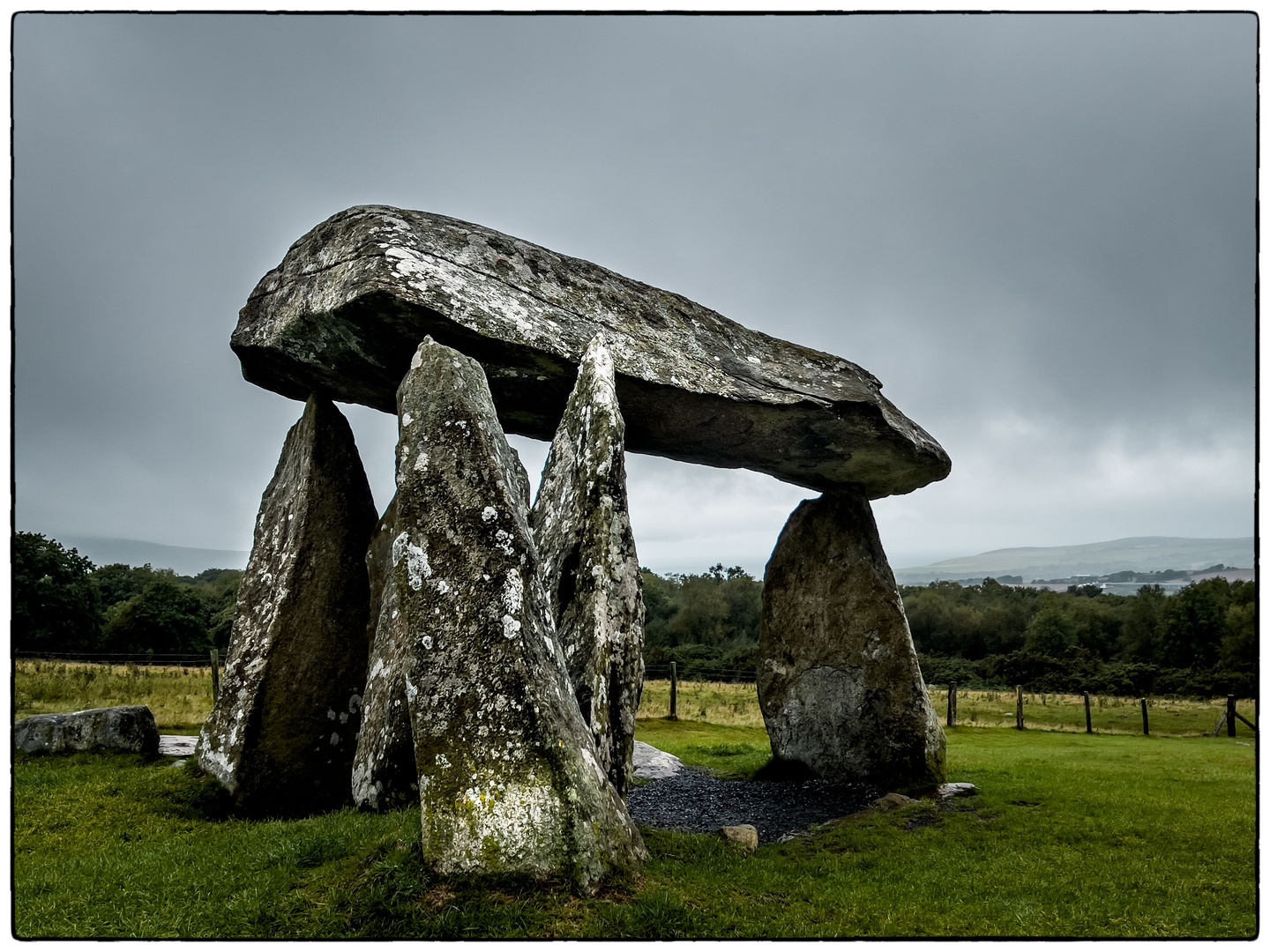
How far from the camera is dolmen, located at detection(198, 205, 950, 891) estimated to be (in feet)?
18.6

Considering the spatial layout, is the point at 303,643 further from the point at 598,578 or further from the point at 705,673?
the point at 705,673

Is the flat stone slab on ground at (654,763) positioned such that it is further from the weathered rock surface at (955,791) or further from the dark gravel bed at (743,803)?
the weathered rock surface at (955,791)

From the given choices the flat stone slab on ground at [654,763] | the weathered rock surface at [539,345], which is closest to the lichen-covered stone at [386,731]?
the weathered rock surface at [539,345]

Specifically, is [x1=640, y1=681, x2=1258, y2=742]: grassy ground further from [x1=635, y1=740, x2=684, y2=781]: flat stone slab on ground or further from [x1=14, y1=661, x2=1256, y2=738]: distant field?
[x1=635, y1=740, x2=684, y2=781]: flat stone slab on ground

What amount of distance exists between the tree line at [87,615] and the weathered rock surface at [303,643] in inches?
1012

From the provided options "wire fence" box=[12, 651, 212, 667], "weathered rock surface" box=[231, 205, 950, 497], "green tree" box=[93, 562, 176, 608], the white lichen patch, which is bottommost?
"wire fence" box=[12, 651, 212, 667]

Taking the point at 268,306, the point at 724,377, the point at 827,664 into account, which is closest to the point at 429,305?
the point at 268,306

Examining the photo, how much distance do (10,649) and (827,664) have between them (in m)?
10.9

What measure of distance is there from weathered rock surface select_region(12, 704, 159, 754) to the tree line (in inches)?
965

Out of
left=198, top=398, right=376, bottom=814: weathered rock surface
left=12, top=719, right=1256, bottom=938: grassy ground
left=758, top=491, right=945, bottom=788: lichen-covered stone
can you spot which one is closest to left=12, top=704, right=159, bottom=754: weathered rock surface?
left=12, top=719, right=1256, bottom=938: grassy ground

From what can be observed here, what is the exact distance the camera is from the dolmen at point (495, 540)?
18.6 ft

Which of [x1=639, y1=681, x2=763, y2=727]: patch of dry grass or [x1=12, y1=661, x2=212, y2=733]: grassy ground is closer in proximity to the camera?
[x1=12, y1=661, x2=212, y2=733]: grassy ground

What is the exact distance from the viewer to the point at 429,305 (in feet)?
25.9

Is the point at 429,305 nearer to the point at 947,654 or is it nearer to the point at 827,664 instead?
the point at 827,664
